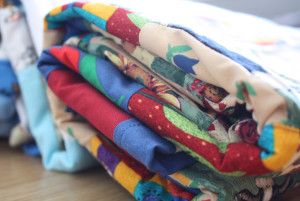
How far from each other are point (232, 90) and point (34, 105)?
1.33 ft

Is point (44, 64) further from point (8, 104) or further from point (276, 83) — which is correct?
point (276, 83)

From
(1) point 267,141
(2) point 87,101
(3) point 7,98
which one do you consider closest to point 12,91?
(3) point 7,98

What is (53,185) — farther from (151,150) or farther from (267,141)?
(267,141)

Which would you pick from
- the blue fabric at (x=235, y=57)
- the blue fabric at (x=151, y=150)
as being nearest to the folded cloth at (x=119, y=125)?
the blue fabric at (x=151, y=150)

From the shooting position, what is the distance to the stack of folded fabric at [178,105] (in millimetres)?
294

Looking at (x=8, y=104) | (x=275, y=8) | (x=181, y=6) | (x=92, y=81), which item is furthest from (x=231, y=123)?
(x=275, y=8)

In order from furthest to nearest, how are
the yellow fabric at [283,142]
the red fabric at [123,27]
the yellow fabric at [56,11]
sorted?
Result: the yellow fabric at [56,11], the red fabric at [123,27], the yellow fabric at [283,142]

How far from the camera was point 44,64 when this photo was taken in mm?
559

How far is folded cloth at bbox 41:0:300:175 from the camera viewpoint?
28 centimetres

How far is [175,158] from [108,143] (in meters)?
0.15

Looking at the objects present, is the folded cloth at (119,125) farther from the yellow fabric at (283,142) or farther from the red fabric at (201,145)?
the yellow fabric at (283,142)

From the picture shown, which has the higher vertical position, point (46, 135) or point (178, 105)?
point (178, 105)

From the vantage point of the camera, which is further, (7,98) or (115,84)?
(7,98)

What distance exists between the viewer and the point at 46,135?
60cm
